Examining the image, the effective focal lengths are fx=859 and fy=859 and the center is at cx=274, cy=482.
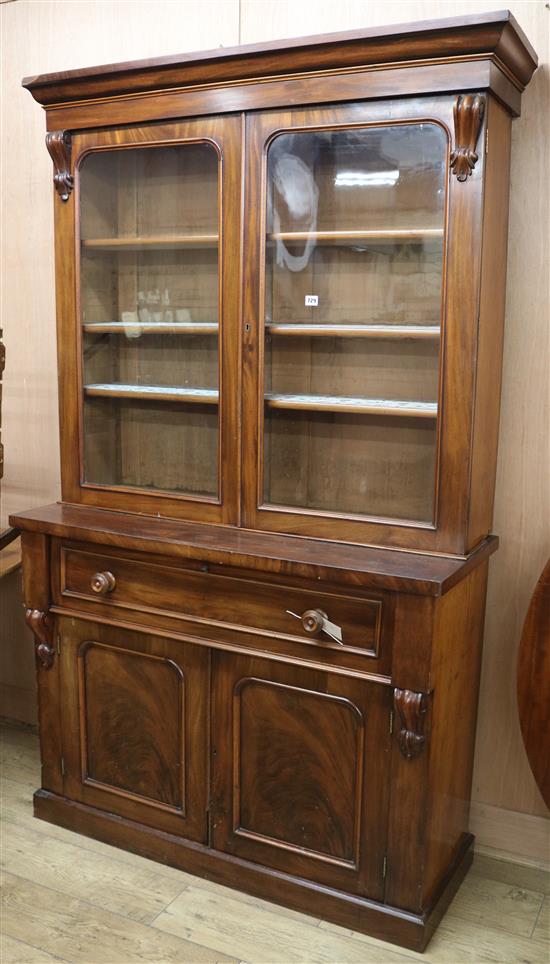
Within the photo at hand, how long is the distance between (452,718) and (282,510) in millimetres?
695

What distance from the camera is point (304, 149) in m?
2.16

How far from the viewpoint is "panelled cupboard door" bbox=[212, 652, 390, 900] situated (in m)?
2.12

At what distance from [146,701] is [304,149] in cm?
154

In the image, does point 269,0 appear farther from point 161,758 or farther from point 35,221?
point 161,758

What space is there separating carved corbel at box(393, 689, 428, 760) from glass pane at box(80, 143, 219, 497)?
2.54 ft

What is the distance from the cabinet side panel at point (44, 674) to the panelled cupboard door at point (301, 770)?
1.81 ft

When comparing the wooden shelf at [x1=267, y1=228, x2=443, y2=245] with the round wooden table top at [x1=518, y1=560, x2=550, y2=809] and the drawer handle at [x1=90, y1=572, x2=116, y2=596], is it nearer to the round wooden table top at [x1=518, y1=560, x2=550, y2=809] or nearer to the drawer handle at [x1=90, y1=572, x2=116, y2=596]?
the round wooden table top at [x1=518, y1=560, x2=550, y2=809]

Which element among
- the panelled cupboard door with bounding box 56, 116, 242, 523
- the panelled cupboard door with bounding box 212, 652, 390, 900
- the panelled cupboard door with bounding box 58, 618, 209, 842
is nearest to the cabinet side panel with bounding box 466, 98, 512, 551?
the panelled cupboard door with bounding box 212, 652, 390, 900

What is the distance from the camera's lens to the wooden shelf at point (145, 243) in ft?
7.87

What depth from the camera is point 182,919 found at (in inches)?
87.6

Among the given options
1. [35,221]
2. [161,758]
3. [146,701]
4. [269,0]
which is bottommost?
[161,758]

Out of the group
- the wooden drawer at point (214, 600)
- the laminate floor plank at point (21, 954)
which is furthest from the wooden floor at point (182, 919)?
the wooden drawer at point (214, 600)

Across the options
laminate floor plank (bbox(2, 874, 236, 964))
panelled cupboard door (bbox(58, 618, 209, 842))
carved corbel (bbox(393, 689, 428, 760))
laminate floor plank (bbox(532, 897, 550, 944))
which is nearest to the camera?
carved corbel (bbox(393, 689, 428, 760))

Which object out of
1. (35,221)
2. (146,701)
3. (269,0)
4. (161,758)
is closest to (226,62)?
(269,0)
